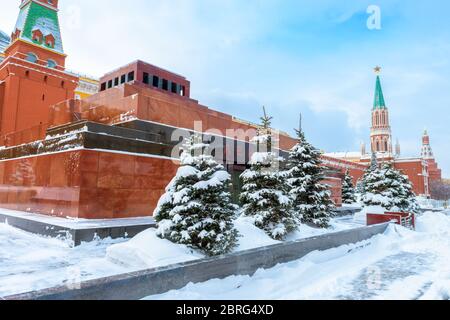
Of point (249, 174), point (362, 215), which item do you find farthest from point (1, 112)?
point (362, 215)

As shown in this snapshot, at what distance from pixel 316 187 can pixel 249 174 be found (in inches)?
183

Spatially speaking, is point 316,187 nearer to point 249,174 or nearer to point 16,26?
point 249,174

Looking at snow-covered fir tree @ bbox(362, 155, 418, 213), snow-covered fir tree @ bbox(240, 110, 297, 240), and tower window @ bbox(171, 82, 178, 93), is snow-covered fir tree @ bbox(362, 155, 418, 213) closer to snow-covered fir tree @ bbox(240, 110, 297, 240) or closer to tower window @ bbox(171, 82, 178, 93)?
snow-covered fir tree @ bbox(240, 110, 297, 240)

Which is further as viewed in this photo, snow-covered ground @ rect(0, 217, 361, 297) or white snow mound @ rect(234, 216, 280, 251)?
white snow mound @ rect(234, 216, 280, 251)

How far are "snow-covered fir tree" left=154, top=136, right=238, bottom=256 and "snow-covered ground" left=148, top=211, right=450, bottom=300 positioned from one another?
165 cm

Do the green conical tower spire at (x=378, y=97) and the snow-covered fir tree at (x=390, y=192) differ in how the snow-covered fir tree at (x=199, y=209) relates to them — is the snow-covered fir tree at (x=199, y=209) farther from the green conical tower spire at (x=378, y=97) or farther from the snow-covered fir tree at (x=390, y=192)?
the green conical tower spire at (x=378, y=97)

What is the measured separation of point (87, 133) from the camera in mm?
11398

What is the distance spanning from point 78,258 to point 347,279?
257 inches

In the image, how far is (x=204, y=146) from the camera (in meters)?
8.44

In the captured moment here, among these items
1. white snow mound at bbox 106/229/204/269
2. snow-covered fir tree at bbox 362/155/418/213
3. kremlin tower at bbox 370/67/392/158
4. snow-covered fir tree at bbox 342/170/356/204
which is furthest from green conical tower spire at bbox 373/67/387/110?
white snow mound at bbox 106/229/204/269

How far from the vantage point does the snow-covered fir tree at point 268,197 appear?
10508 millimetres

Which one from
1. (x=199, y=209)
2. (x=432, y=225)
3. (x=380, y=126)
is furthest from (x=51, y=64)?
(x=380, y=126)

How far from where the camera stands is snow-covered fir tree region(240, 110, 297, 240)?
1051cm

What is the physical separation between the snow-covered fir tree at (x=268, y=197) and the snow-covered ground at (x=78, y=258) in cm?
118
